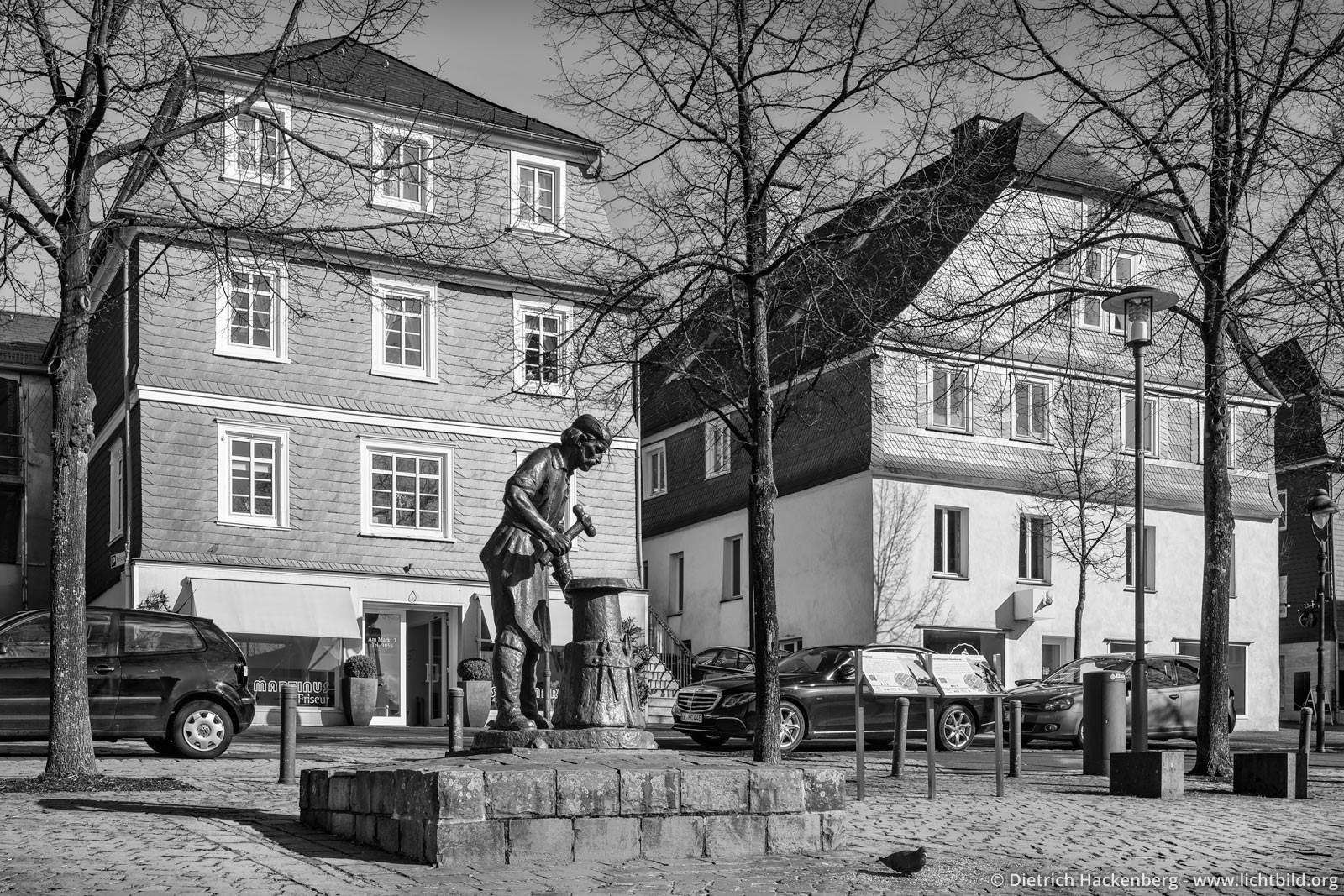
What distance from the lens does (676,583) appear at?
141 feet

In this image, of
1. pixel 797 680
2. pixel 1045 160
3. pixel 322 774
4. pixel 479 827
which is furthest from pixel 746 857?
pixel 797 680

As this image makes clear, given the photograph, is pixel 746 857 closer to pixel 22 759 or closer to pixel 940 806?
pixel 940 806

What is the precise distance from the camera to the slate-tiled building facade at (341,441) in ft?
94.4

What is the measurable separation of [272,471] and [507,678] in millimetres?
20283

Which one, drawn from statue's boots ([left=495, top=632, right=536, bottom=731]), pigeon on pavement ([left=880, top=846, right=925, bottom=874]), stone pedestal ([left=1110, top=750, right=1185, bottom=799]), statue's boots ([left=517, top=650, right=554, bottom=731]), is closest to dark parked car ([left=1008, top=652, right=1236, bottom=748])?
stone pedestal ([left=1110, top=750, right=1185, bottom=799])

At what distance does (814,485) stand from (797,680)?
48.6 feet

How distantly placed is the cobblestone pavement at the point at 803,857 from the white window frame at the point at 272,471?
14.5 meters

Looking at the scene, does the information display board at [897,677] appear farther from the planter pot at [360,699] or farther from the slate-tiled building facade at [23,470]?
the slate-tiled building facade at [23,470]

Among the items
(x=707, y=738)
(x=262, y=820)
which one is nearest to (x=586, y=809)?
(x=262, y=820)

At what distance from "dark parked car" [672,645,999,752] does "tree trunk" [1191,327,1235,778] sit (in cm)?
439

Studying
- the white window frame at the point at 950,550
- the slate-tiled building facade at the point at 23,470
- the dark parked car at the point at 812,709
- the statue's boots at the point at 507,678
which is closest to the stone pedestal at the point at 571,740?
the statue's boots at the point at 507,678

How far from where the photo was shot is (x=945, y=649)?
3606 centimetres

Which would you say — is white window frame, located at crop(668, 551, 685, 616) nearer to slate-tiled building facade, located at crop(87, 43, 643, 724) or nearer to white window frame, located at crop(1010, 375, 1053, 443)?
slate-tiled building facade, located at crop(87, 43, 643, 724)

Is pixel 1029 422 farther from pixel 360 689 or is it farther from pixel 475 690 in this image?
pixel 360 689
